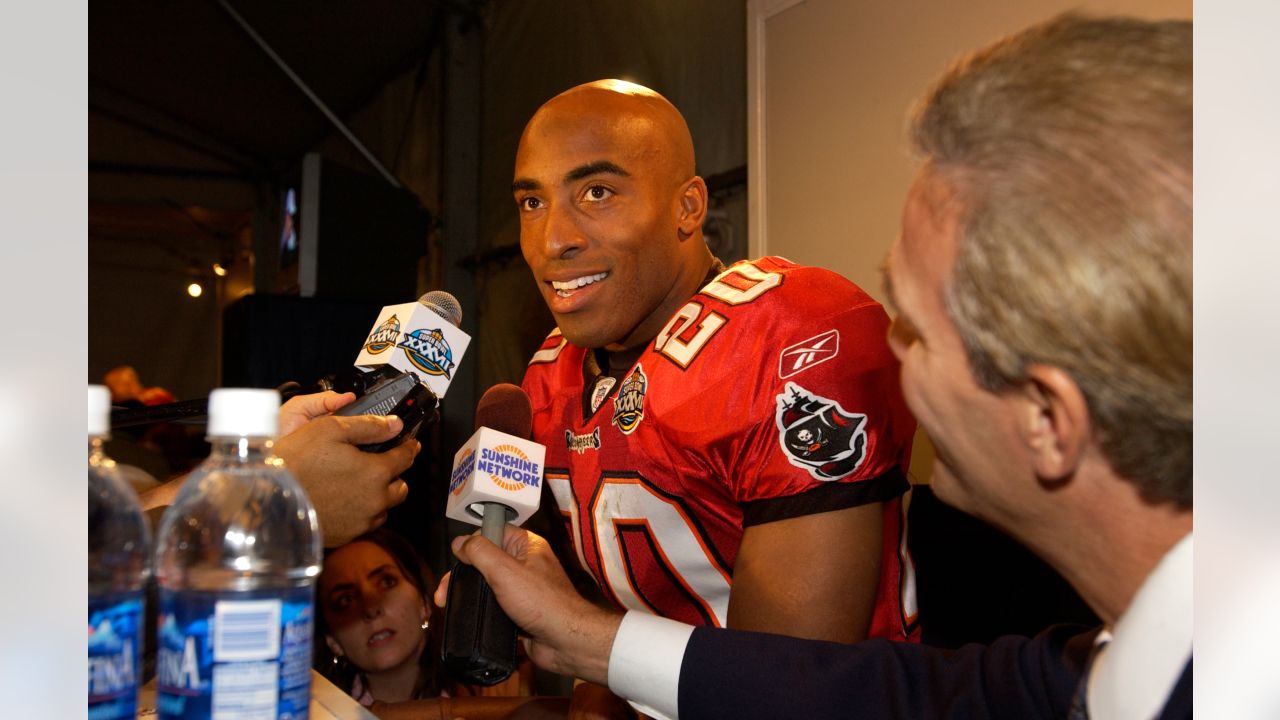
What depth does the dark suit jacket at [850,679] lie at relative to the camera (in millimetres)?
883

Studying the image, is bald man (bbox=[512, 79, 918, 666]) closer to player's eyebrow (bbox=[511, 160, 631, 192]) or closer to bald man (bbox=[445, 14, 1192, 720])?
player's eyebrow (bbox=[511, 160, 631, 192])

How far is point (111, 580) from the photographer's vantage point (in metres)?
0.63

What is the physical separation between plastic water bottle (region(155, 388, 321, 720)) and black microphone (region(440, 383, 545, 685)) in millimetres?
329

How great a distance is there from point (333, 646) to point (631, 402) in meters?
1.02

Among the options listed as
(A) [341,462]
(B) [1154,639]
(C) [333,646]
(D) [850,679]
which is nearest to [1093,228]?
(B) [1154,639]

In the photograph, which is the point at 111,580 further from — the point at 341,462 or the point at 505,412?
the point at 505,412

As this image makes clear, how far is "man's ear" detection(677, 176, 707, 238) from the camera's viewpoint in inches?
63.4

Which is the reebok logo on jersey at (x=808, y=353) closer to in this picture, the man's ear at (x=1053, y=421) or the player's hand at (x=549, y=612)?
the player's hand at (x=549, y=612)

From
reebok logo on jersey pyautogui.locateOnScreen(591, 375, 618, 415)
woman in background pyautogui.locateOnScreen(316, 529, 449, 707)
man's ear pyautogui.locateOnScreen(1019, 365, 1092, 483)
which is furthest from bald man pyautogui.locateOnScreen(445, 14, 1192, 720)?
woman in background pyautogui.locateOnScreen(316, 529, 449, 707)

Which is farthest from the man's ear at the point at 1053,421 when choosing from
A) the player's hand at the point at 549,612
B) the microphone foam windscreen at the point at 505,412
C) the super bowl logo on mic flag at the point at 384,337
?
the super bowl logo on mic flag at the point at 384,337

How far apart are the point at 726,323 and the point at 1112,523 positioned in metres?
0.70

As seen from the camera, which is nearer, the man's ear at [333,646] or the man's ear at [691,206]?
the man's ear at [691,206]
